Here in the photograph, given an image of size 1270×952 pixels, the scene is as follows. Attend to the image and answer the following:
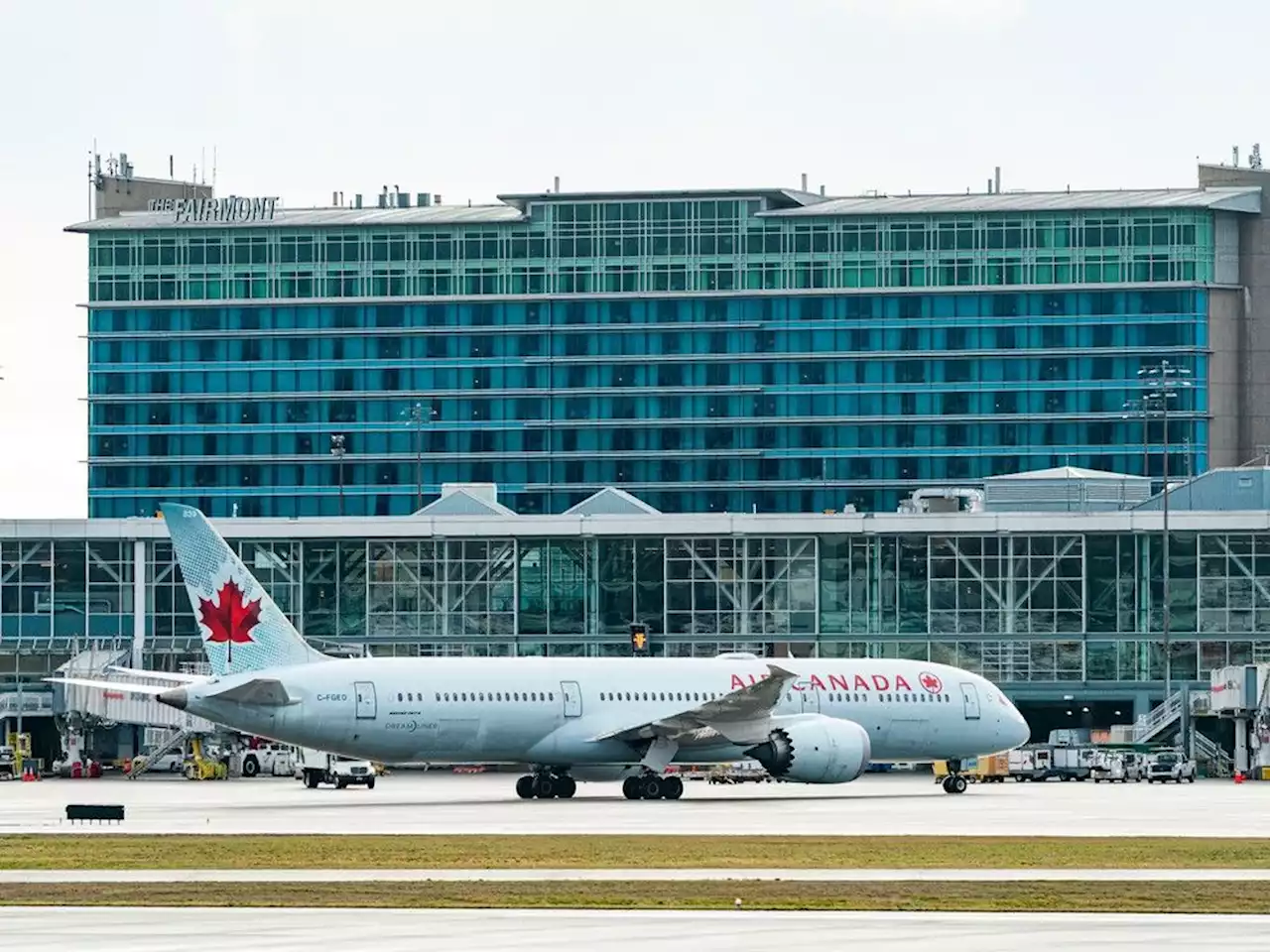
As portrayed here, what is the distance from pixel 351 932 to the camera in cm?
3061

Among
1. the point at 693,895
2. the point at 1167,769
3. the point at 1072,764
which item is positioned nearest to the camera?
the point at 693,895

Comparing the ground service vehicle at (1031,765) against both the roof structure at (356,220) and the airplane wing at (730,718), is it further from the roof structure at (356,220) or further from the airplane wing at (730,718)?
the roof structure at (356,220)

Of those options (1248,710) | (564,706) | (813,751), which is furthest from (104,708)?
(1248,710)

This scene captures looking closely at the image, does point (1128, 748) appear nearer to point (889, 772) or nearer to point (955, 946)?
point (889, 772)

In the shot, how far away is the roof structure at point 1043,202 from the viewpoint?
618 feet

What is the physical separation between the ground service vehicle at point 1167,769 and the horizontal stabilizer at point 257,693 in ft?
126

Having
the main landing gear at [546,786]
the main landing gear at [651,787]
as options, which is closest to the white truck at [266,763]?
the main landing gear at [546,786]

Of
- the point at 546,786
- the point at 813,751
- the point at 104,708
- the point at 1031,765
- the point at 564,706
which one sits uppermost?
the point at 564,706

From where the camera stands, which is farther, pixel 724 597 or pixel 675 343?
pixel 675 343

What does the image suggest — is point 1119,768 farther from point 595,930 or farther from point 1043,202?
point 1043,202

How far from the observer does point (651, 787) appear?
72812 millimetres

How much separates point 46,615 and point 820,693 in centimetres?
5322

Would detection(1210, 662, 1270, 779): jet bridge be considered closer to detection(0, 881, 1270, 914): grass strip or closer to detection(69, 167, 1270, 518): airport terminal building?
detection(0, 881, 1270, 914): grass strip

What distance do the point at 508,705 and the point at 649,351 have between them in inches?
4816
